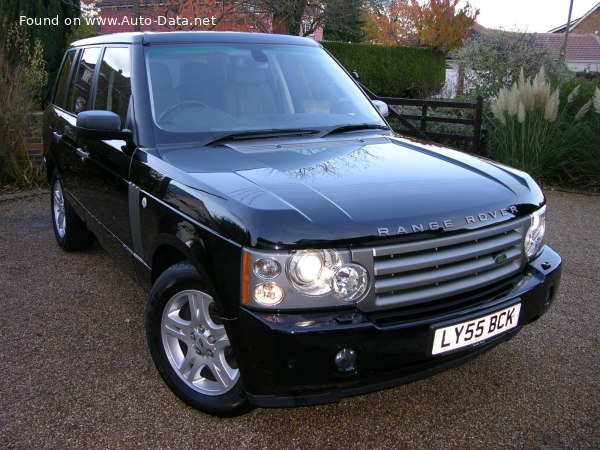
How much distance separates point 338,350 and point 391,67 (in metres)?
23.7

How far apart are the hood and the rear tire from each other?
2.34 metres

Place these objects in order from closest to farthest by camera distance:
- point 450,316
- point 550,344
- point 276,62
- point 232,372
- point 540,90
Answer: point 450,316 → point 232,372 → point 550,344 → point 276,62 → point 540,90

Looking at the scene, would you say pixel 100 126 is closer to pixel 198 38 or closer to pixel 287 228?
pixel 198 38

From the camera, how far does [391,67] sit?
24438 millimetres

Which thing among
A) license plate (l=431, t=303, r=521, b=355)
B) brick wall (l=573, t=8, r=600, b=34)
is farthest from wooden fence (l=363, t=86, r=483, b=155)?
brick wall (l=573, t=8, r=600, b=34)

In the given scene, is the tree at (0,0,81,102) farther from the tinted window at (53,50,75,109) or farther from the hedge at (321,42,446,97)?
the hedge at (321,42,446,97)

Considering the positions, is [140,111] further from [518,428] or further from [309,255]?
[518,428]

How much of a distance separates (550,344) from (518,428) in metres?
1.03

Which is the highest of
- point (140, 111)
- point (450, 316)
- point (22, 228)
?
point (140, 111)

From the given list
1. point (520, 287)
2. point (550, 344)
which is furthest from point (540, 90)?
point (520, 287)

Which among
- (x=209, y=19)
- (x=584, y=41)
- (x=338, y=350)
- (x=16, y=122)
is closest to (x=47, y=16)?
(x=16, y=122)

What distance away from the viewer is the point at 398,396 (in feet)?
9.76

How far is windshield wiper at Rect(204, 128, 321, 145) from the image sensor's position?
322cm

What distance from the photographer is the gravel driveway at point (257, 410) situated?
263 cm
